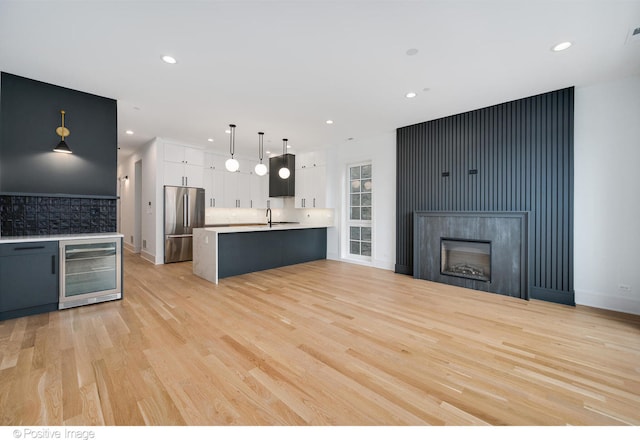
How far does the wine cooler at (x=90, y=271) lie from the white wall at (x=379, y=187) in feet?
14.9

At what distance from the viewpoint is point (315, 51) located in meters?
2.72

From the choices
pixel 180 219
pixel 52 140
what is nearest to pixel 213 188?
pixel 180 219

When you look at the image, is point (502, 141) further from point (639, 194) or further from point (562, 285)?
point (562, 285)

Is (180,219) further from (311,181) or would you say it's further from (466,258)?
(466,258)

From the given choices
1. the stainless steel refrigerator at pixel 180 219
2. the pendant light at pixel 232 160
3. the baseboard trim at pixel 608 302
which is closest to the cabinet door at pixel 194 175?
the stainless steel refrigerator at pixel 180 219

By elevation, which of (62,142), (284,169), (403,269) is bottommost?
(403,269)

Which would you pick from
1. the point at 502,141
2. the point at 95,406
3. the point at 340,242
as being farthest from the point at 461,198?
the point at 95,406

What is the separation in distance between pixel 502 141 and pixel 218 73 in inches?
168

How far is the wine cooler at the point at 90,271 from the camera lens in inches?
126

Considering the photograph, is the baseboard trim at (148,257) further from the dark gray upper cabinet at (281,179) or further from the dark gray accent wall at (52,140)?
the dark gray upper cabinet at (281,179)

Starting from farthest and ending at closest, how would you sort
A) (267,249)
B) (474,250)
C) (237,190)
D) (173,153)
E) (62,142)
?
(237,190)
(173,153)
(267,249)
(474,250)
(62,142)

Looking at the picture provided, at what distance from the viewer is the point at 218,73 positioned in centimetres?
317

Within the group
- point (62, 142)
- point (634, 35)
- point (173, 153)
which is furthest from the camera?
point (173, 153)

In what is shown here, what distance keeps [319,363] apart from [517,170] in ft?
13.2
